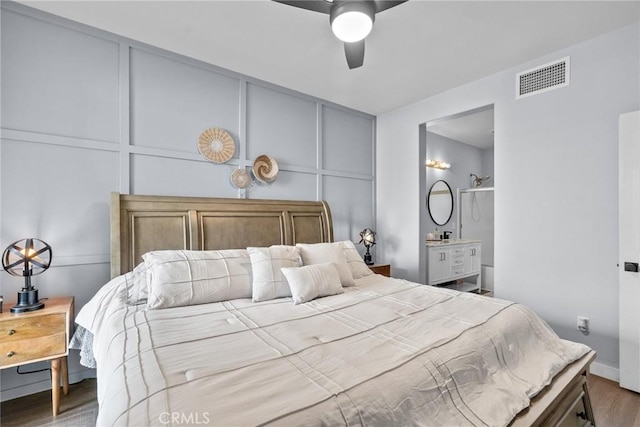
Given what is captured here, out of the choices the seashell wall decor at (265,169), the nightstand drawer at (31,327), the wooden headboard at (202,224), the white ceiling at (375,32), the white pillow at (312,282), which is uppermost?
the white ceiling at (375,32)

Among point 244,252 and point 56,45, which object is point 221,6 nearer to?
point 56,45

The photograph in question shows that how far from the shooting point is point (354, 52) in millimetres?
2127

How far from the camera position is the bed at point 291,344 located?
937 mm

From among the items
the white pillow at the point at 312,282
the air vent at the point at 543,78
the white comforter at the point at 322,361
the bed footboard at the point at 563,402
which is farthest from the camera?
the air vent at the point at 543,78

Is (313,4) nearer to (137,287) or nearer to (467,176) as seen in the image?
(137,287)

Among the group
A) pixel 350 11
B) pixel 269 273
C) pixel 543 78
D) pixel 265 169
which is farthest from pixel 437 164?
pixel 269 273

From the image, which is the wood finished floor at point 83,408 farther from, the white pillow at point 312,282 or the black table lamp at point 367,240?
the black table lamp at point 367,240

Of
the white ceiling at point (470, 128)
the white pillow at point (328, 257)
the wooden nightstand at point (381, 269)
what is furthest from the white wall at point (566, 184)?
the white pillow at point (328, 257)

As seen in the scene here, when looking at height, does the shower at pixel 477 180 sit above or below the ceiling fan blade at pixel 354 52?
below

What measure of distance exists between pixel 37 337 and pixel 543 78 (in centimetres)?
447

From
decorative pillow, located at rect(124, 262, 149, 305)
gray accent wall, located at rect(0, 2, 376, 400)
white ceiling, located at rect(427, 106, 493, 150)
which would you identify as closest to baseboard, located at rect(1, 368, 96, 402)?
gray accent wall, located at rect(0, 2, 376, 400)

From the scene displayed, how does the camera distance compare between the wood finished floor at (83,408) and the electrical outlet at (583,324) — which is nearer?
the wood finished floor at (83,408)

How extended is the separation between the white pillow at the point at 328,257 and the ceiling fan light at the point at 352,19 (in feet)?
5.42

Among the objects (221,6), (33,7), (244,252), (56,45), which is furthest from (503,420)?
(33,7)
